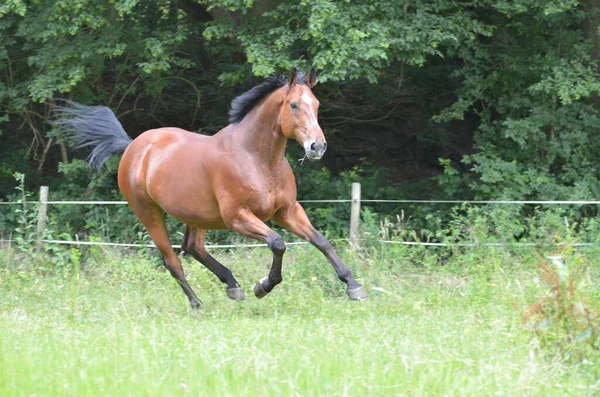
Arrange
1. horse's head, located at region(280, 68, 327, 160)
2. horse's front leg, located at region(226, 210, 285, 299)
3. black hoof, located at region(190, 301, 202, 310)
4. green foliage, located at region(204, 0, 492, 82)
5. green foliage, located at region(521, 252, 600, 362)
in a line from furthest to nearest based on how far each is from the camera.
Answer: green foliage, located at region(204, 0, 492, 82) → black hoof, located at region(190, 301, 202, 310) → horse's front leg, located at region(226, 210, 285, 299) → horse's head, located at region(280, 68, 327, 160) → green foliage, located at region(521, 252, 600, 362)

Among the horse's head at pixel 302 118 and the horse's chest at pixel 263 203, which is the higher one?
the horse's head at pixel 302 118

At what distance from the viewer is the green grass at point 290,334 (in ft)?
14.9

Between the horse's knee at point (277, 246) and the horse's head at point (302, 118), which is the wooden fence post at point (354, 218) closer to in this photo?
the horse's knee at point (277, 246)

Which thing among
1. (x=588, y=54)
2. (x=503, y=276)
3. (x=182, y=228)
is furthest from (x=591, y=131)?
(x=182, y=228)

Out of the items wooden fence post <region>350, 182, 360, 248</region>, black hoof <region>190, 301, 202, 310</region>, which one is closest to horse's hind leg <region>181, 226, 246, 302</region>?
black hoof <region>190, 301, 202, 310</region>

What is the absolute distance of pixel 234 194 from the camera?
24.4ft

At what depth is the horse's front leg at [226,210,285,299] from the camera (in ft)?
23.7

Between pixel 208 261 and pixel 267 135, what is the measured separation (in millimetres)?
1708

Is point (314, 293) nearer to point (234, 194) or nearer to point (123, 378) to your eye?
point (234, 194)

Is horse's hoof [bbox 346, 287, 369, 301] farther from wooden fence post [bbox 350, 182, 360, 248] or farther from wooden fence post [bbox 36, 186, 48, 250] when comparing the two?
wooden fence post [bbox 36, 186, 48, 250]

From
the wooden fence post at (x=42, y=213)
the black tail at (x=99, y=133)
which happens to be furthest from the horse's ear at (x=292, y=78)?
the wooden fence post at (x=42, y=213)

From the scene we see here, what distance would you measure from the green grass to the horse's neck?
145cm

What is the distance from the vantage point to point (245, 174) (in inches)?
291

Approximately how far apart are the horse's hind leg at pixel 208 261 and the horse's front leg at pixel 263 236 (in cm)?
56
